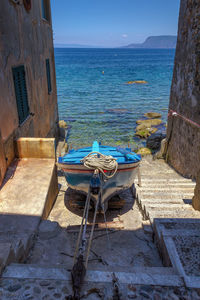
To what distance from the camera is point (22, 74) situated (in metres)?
7.11

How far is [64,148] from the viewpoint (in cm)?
1321

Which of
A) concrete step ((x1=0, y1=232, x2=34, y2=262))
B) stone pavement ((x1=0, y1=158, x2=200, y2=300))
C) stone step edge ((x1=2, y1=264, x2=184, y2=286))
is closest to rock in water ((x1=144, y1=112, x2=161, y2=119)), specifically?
stone pavement ((x1=0, y1=158, x2=200, y2=300))

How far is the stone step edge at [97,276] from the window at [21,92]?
16.0 ft

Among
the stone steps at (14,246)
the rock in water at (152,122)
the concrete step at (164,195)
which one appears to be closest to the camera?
the stone steps at (14,246)

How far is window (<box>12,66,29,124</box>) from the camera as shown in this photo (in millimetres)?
6605

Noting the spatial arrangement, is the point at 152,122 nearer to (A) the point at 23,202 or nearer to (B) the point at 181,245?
(A) the point at 23,202

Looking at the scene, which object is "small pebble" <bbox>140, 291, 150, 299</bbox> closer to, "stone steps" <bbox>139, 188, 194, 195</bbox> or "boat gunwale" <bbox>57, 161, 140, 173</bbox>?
"boat gunwale" <bbox>57, 161, 140, 173</bbox>

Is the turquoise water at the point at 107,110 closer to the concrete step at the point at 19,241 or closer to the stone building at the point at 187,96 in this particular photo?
the stone building at the point at 187,96

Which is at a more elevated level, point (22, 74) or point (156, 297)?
point (22, 74)

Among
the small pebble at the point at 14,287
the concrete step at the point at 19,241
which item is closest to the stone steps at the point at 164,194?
the concrete step at the point at 19,241

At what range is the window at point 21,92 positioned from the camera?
21.7 ft

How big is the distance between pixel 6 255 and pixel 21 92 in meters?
5.25

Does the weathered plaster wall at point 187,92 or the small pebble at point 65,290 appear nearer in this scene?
the small pebble at point 65,290

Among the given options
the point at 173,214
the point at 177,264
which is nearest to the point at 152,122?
the point at 173,214
